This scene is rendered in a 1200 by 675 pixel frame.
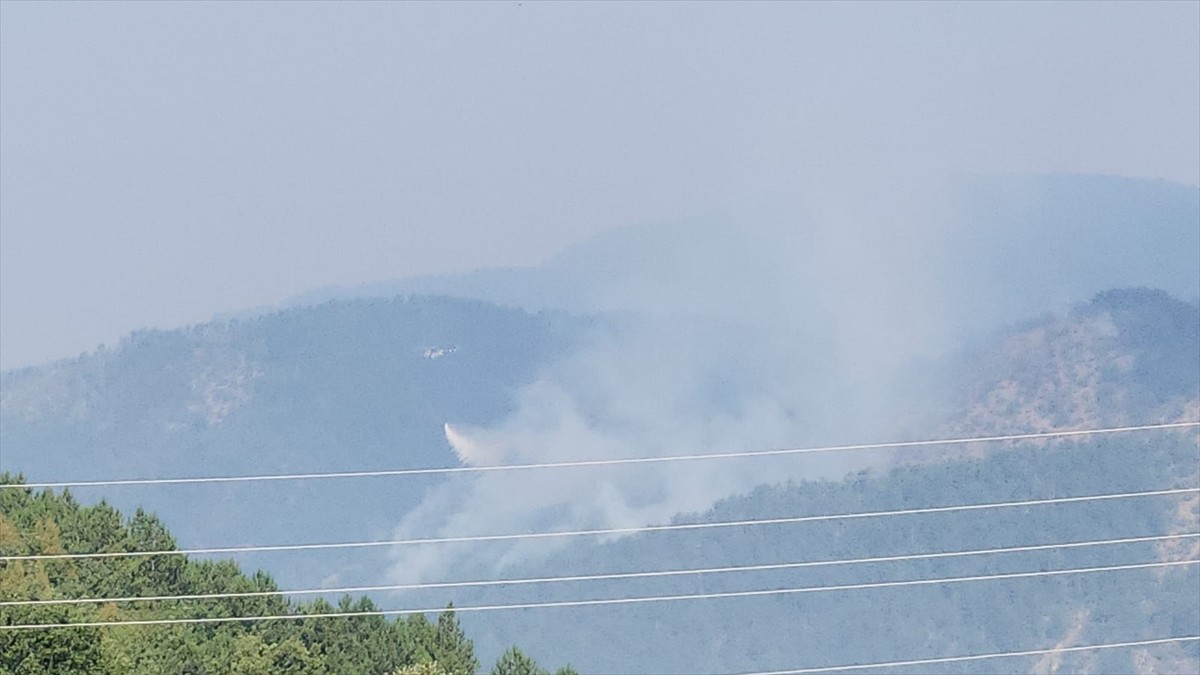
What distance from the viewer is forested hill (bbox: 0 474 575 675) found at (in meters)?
49.2

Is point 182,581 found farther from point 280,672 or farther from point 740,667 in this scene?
point 740,667

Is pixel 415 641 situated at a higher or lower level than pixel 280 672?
higher

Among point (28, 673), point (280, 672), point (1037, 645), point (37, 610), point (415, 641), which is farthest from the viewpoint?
point (1037, 645)

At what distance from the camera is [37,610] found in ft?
133

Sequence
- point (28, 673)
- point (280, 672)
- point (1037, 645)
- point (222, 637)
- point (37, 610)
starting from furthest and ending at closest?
point (1037, 645), point (222, 637), point (280, 672), point (37, 610), point (28, 673)

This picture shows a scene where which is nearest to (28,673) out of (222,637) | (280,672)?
(280,672)

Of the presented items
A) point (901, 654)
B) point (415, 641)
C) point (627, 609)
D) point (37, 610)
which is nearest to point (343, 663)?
point (415, 641)

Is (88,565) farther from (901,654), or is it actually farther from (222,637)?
(901,654)

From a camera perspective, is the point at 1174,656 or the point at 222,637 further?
the point at 1174,656

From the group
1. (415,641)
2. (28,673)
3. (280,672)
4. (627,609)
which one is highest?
(627,609)

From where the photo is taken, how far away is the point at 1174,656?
18350 cm

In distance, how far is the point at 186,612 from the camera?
5641 centimetres

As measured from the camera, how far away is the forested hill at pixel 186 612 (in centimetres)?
4922

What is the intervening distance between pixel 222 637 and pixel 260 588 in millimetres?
8543
